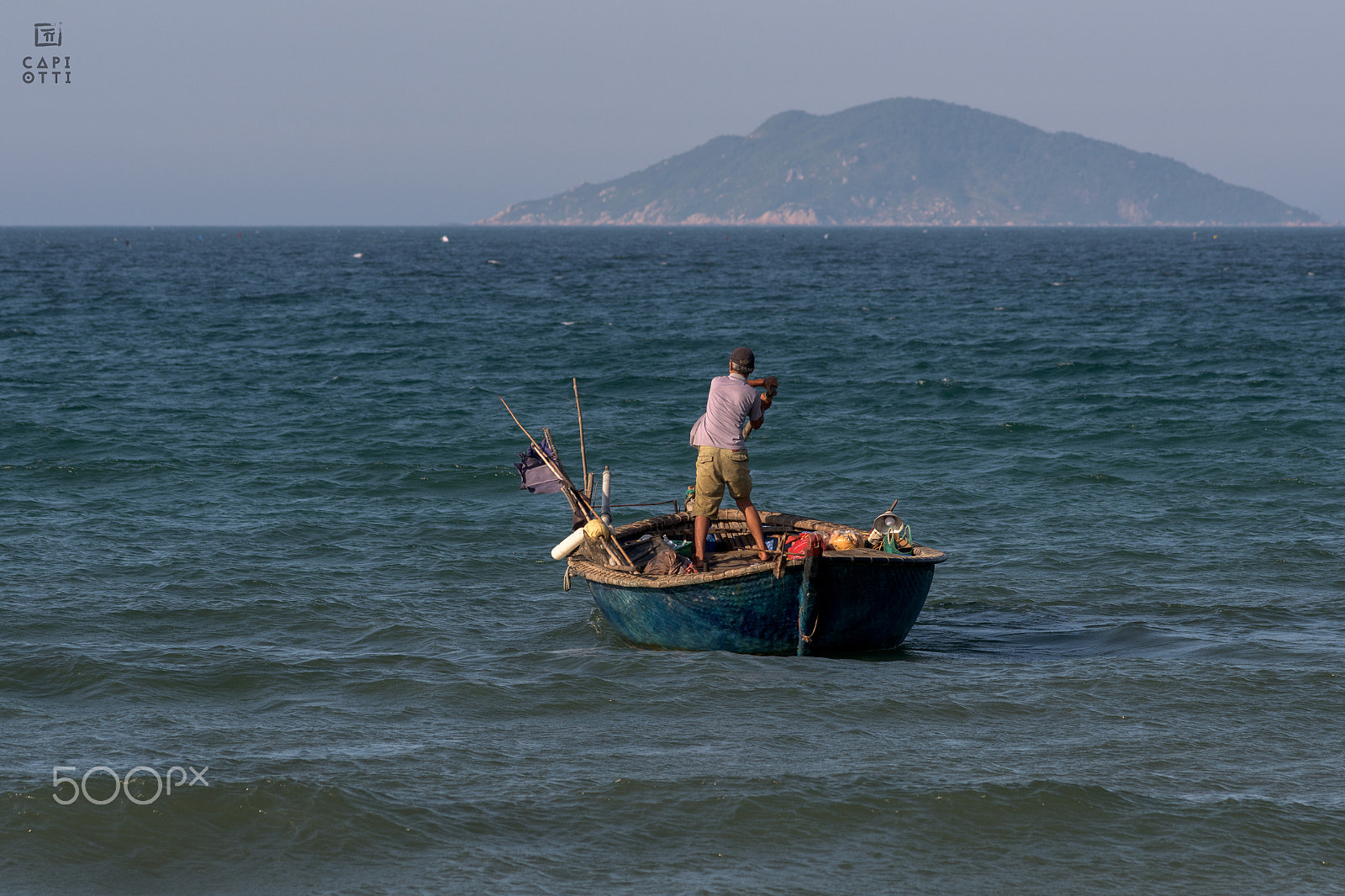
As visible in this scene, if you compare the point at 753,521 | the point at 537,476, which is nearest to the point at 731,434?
the point at 753,521

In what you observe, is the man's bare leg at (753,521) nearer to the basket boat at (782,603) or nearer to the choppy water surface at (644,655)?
the basket boat at (782,603)

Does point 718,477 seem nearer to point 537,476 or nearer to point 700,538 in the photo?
point 700,538

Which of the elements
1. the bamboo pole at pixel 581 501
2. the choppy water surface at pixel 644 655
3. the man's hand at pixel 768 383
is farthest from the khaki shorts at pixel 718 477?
the choppy water surface at pixel 644 655

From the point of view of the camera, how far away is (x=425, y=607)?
39.6ft

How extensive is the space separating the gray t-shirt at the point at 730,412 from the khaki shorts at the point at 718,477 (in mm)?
78

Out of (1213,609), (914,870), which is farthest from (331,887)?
(1213,609)

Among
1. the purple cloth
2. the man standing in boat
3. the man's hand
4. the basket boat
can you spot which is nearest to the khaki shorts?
the man standing in boat

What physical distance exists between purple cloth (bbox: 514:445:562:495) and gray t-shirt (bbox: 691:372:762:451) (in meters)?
1.82

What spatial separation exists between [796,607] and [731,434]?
5.12 ft

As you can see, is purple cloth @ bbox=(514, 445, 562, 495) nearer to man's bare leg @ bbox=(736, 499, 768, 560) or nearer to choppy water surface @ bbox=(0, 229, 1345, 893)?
choppy water surface @ bbox=(0, 229, 1345, 893)

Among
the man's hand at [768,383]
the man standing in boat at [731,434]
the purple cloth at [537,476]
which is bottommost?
the purple cloth at [537,476]

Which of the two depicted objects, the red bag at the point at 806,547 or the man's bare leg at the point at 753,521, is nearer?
the red bag at the point at 806,547

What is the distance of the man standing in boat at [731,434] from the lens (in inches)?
397

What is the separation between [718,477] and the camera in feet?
33.7
